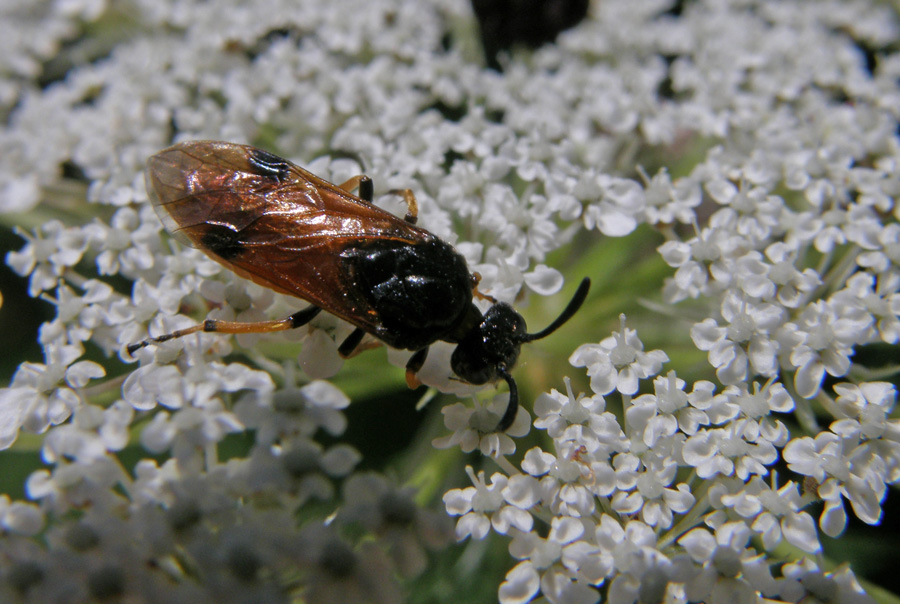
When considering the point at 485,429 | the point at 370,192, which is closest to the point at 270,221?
the point at 370,192

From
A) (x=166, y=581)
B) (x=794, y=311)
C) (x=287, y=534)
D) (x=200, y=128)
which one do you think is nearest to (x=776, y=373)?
(x=794, y=311)

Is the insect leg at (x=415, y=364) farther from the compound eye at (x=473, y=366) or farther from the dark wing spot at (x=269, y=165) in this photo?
the dark wing spot at (x=269, y=165)

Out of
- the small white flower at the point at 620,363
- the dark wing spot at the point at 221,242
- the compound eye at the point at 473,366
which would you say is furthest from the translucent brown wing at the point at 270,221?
the small white flower at the point at 620,363

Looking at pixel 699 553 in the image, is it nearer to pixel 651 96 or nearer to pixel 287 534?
pixel 287 534

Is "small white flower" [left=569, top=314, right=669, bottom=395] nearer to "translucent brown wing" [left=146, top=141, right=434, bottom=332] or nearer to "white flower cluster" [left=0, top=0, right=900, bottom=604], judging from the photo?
"white flower cluster" [left=0, top=0, right=900, bottom=604]

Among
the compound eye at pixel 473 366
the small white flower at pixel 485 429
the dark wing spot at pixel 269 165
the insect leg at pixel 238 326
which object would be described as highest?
the dark wing spot at pixel 269 165

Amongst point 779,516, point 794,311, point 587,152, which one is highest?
point 587,152
